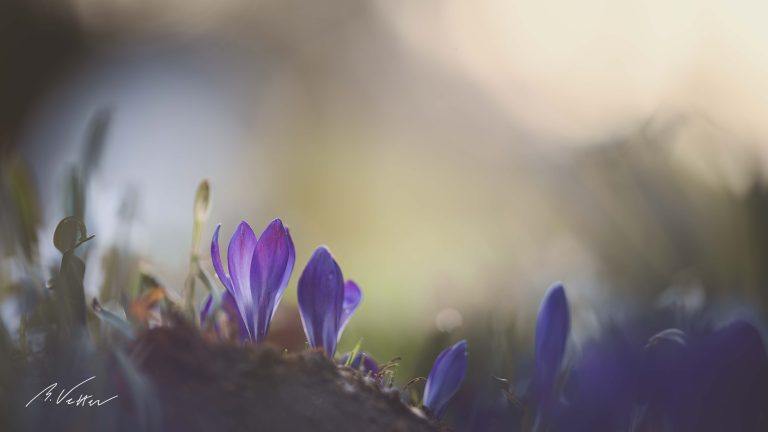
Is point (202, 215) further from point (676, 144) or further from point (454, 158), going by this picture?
point (454, 158)

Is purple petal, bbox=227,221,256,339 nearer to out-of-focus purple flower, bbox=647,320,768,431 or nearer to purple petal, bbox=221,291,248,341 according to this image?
purple petal, bbox=221,291,248,341

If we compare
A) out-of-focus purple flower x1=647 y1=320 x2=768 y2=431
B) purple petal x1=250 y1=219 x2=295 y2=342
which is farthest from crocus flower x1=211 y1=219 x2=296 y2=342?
out-of-focus purple flower x1=647 y1=320 x2=768 y2=431

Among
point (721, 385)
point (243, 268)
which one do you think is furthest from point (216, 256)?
point (721, 385)

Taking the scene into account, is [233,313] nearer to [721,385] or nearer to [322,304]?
[322,304]

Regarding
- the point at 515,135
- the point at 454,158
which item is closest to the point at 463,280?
the point at 454,158

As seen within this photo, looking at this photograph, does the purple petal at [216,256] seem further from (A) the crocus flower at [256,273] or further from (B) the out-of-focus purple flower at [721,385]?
(B) the out-of-focus purple flower at [721,385]

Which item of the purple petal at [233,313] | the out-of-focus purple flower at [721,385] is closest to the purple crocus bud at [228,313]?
the purple petal at [233,313]
